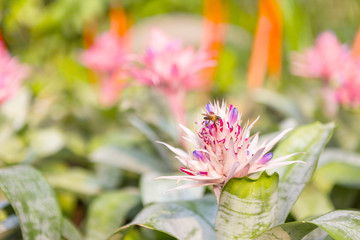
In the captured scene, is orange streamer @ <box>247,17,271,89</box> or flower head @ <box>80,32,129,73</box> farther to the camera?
orange streamer @ <box>247,17,271,89</box>

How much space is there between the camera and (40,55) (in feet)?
11.7

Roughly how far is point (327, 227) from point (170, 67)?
70 cm

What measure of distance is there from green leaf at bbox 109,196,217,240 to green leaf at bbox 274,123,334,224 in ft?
0.42

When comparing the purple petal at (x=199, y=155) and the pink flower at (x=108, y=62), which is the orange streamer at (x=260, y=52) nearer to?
the pink flower at (x=108, y=62)

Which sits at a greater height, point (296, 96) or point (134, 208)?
point (296, 96)

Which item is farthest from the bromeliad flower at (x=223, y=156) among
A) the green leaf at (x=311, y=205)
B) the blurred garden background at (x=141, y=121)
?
the green leaf at (x=311, y=205)

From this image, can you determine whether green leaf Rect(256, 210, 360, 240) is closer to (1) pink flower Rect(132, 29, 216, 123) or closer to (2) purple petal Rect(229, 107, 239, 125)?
(2) purple petal Rect(229, 107, 239, 125)

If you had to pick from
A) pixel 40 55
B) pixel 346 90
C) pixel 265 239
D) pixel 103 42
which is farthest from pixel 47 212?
pixel 40 55

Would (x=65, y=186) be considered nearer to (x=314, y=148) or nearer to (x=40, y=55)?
(x=314, y=148)

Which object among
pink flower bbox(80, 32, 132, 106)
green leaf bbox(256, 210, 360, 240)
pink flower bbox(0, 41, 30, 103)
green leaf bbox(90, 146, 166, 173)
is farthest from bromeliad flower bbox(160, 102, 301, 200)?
pink flower bbox(80, 32, 132, 106)

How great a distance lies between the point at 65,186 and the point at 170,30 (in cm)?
302

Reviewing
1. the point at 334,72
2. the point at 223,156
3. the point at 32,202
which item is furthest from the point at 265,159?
the point at 334,72

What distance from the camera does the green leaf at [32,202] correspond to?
0.68 metres

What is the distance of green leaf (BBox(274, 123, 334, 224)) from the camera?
677mm
